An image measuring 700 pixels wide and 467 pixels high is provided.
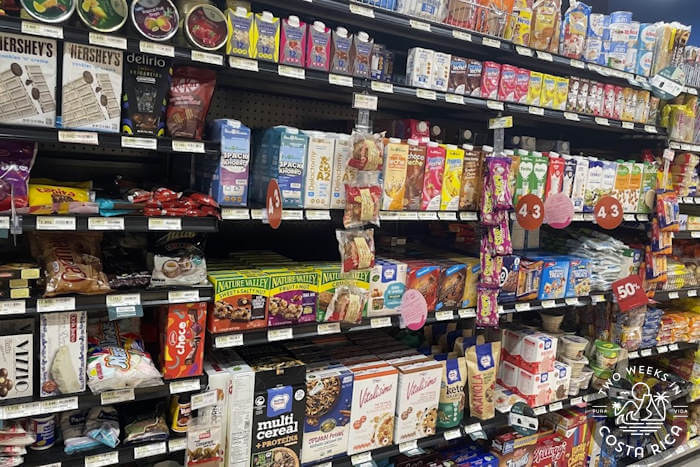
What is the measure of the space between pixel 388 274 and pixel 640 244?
6.57 feet

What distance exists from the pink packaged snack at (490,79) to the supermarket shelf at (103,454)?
213cm

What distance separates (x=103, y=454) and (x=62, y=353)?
41cm

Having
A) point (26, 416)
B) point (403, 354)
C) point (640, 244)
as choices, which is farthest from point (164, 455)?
point (640, 244)

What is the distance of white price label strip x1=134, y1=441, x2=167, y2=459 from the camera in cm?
193

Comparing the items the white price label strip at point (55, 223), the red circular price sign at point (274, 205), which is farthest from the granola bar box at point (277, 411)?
the white price label strip at point (55, 223)

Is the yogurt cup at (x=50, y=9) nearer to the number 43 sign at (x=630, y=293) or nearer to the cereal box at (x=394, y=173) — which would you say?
the cereal box at (x=394, y=173)

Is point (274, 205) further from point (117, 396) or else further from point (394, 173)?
point (117, 396)

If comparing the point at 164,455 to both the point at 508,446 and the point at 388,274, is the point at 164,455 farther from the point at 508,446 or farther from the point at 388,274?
the point at 508,446

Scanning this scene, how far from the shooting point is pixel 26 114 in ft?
5.46

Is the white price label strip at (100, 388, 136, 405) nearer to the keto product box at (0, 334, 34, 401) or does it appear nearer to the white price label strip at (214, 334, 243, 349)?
the keto product box at (0, 334, 34, 401)

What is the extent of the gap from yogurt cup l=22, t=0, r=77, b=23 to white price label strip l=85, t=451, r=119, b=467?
1517 mm

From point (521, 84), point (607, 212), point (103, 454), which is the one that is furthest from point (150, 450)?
point (607, 212)

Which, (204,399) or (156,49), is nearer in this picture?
(156,49)

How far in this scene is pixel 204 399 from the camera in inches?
79.6
